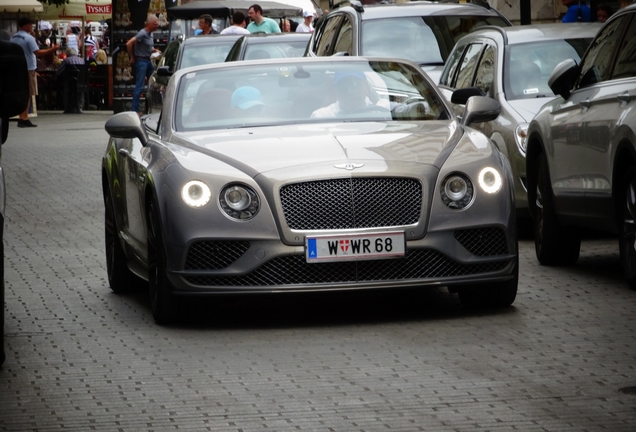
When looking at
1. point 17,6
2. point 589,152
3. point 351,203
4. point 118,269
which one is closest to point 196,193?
point 351,203

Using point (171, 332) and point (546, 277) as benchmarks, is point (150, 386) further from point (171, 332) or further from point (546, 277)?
point (546, 277)

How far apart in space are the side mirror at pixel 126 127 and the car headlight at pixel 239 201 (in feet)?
4.20

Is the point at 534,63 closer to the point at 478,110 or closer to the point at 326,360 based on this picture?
the point at 478,110

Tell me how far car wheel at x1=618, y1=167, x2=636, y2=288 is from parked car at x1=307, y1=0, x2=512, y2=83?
280 inches

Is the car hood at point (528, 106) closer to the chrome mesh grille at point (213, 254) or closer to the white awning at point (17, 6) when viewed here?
the chrome mesh grille at point (213, 254)

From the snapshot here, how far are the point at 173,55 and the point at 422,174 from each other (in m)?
17.0

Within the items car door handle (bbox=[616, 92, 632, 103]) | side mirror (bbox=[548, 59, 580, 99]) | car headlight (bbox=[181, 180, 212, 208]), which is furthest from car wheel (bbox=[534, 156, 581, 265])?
car headlight (bbox=[181, 180, 212, 208])

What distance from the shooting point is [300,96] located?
927 cm

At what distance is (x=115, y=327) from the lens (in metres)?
8.17

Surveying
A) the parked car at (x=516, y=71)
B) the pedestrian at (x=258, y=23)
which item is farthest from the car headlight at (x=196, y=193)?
the pedestrian at (x=258, y=23)

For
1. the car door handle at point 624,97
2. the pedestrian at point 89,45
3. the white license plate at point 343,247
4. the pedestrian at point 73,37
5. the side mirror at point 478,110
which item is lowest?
the pedestrian at point 89,45

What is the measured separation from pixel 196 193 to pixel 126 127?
122 centimetres

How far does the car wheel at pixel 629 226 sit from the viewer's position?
887 centimetres

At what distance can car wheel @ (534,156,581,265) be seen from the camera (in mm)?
10266
